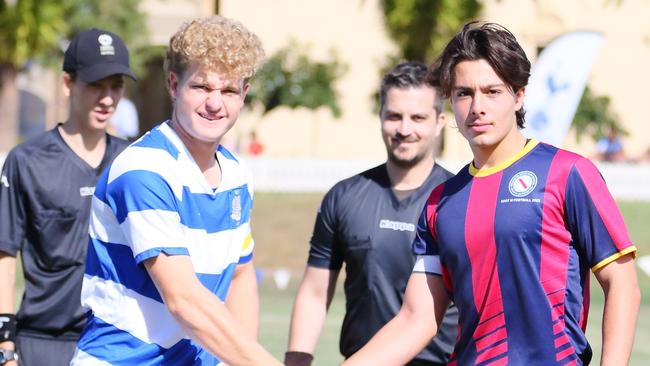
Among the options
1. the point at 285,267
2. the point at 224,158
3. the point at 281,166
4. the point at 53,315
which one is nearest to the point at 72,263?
the point at 53,315

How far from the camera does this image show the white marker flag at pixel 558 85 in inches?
538

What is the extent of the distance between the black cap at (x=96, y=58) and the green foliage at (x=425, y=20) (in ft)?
71.6

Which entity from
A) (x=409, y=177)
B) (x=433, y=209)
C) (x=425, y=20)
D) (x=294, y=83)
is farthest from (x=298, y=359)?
(x=294, y=83)

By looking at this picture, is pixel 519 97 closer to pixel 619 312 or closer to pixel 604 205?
pixel 604 205

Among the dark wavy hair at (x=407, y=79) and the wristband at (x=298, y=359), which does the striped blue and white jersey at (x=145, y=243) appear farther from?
the dark wavy hair at (x=407, y=79)

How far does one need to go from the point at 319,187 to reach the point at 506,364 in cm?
2017

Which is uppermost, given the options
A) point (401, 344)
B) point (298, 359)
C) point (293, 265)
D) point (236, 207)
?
point (236, 207)

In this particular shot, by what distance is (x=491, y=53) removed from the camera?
4.06 m

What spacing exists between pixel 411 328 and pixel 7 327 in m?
1.88

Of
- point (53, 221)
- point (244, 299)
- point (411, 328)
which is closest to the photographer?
point (411, 328)

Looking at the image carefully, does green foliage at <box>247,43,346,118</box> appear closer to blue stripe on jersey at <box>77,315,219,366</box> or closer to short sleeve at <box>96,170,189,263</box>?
blue stripe on jersey at <box>77,315,219,366</box>

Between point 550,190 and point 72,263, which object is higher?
point 550,190

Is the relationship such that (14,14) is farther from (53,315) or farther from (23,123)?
(53,315)

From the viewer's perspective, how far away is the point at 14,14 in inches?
1073
